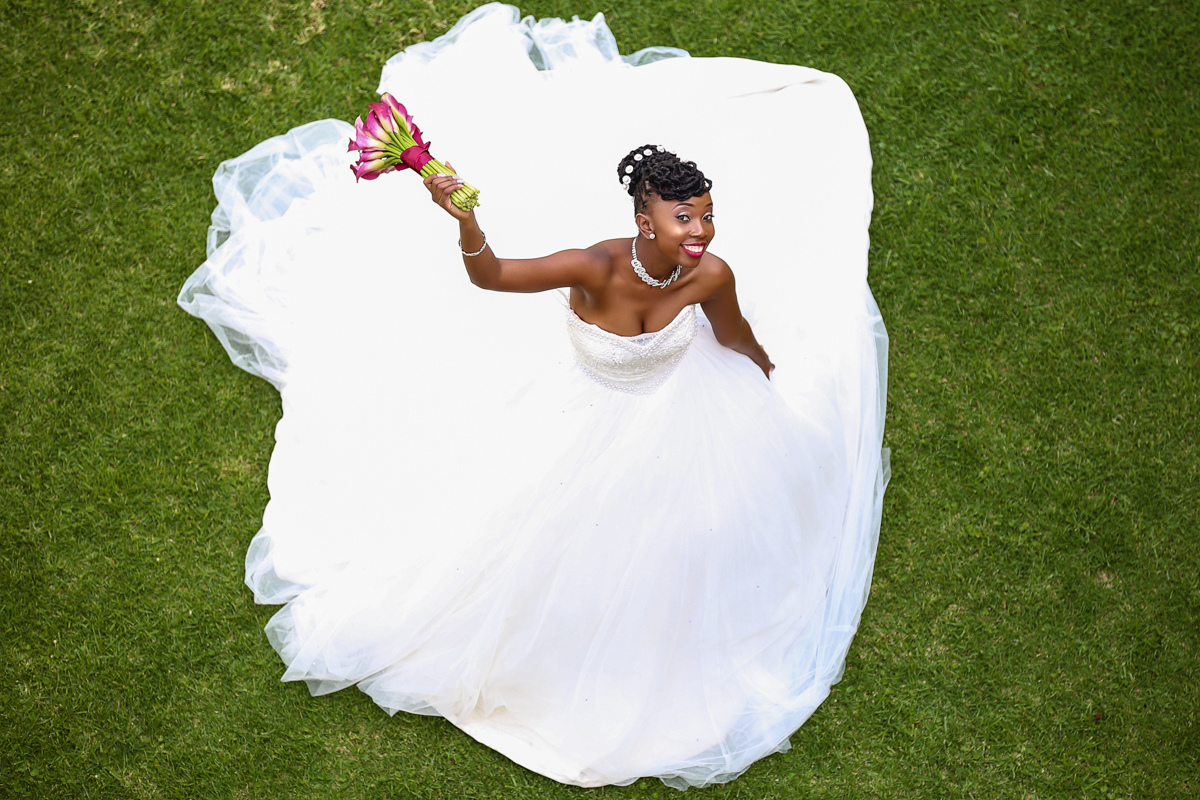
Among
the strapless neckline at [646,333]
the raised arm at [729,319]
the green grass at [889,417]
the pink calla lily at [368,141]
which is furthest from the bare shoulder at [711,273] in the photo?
the green grass at [889,417]

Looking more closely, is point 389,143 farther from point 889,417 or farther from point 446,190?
point 889,417

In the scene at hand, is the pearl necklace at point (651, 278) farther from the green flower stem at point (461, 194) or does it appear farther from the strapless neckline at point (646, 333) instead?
the green flower stem at point (461, 194)

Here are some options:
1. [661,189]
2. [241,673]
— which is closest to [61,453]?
[241,673]

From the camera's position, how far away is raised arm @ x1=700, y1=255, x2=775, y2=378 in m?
3.82

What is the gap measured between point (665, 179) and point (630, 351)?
0.81m

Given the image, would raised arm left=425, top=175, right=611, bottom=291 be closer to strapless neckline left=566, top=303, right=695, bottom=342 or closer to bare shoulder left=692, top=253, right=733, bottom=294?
strapless neckline left=566, top=303, right=695, bottom=342

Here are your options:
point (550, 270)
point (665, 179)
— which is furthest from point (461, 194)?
point (665, 179)

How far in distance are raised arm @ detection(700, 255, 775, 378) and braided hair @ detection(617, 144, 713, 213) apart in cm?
51

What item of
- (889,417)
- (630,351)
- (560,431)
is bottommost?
(889,417)

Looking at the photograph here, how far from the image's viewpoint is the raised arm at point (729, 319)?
382 centimetres

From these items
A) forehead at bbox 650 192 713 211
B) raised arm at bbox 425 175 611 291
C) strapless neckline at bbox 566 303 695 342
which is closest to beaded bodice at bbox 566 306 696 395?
strapless neckline at bbox 566 303 695 342

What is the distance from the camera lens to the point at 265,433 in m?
5.44

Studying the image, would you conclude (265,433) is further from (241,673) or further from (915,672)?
(915,672)

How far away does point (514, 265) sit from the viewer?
3.46 m
